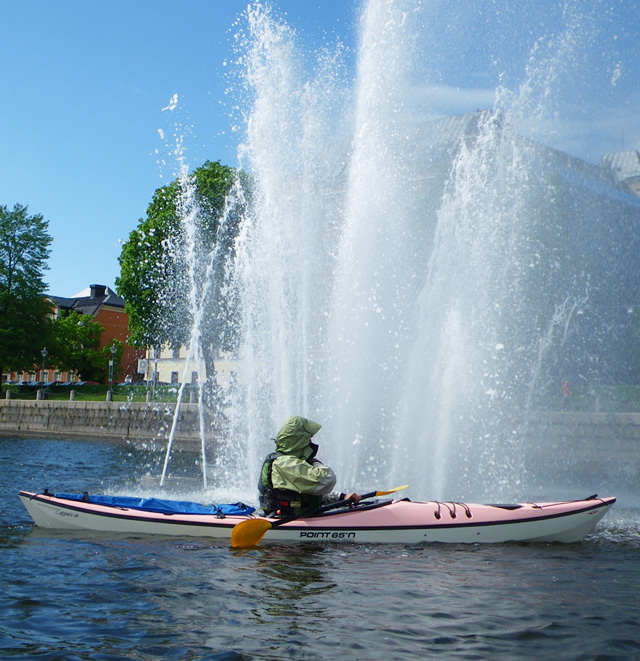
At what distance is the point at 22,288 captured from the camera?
45.7m

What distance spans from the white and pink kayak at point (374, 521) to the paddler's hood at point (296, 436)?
82 cm

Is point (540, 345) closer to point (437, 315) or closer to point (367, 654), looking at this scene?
point (437, 315)

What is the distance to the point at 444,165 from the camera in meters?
19.5

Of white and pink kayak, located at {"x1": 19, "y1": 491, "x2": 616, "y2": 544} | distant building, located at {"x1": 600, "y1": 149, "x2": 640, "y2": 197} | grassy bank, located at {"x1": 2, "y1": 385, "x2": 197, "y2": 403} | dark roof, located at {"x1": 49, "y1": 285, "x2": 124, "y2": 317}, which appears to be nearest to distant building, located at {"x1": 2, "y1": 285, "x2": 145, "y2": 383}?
dark roof, located at {"x1": 49, "y1": 285, "x2": 124, "y2": 317}

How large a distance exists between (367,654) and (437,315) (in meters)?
8.70

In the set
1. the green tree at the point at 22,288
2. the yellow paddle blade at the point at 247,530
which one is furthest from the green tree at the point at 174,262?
the yellow paddle blade at the point at 247,530

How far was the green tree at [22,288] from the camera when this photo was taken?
44312mm

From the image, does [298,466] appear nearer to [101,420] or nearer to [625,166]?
[625,166]

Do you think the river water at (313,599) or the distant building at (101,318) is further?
the distant building at (101,318)

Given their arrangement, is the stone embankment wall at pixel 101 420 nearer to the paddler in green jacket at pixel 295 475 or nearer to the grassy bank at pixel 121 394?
the grassy bank at pixel 121 394

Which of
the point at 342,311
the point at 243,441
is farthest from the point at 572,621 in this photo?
the point at 243,441

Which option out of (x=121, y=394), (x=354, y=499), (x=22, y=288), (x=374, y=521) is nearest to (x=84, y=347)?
(x=22, y=288)

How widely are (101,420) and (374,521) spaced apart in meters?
28.2

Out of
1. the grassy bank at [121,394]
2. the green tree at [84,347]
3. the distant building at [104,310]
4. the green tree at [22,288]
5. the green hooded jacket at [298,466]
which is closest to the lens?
the green hooded jacket at [298,466]
